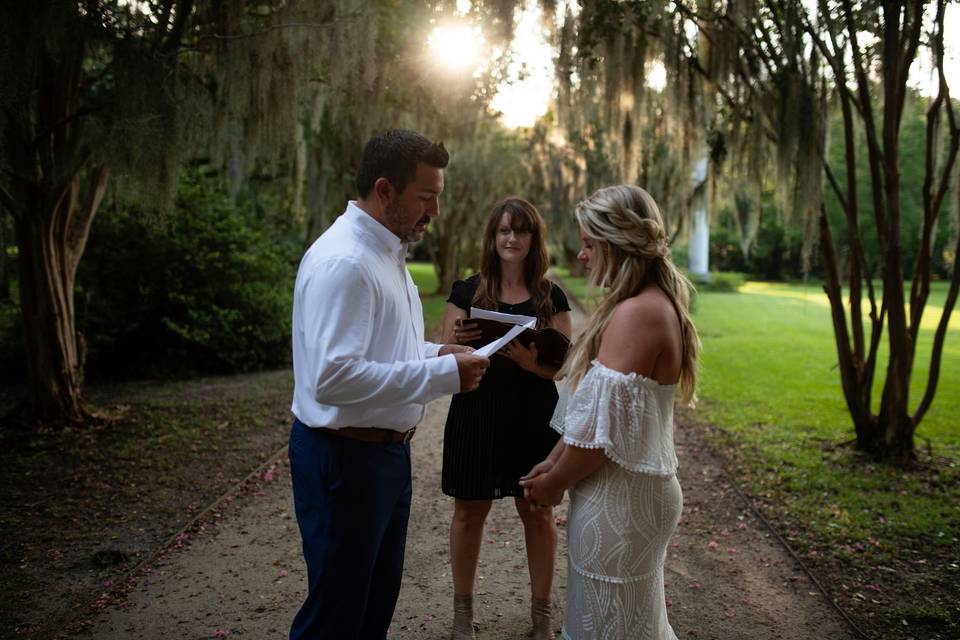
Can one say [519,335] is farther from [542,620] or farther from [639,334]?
[542,620]

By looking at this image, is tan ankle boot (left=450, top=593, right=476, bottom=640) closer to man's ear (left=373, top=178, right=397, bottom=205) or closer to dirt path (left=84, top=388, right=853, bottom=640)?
dirt path (left=84, top=388, right=853, bottom=640)

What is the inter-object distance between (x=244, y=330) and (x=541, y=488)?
883 centimetres

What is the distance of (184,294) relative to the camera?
982 cm

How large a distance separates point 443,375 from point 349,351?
308 millimetres

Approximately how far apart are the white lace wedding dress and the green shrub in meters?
8.28

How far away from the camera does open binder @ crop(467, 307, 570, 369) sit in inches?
110

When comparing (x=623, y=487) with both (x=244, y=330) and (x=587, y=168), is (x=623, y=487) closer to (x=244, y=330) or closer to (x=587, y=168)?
(x=244, y=330)

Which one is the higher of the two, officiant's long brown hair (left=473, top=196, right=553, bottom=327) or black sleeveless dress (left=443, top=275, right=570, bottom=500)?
officiant's long brown hair (left=473, top=196, right=553, bottom=327)

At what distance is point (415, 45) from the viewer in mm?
9109

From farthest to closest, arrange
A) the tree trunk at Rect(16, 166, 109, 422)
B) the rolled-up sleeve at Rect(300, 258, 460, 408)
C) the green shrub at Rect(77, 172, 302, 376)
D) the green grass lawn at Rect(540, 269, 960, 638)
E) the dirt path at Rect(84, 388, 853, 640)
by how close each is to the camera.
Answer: the green shrub at Rect(77, 172, 302, 376) < the tree trunk at Rect(16, 166, 109, 422) < the green grass lawn at Rect(540, 269, 960, 638) < the dirt path at Rect(84, 388, 853, 640) < the rolled-up sleeve at Rect(300, 258, 460, 408)

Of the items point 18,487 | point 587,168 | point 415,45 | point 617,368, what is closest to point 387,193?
point 617,368

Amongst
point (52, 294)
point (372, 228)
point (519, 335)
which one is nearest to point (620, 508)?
point (519, 335)

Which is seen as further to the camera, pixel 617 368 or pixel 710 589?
pixel 710 589

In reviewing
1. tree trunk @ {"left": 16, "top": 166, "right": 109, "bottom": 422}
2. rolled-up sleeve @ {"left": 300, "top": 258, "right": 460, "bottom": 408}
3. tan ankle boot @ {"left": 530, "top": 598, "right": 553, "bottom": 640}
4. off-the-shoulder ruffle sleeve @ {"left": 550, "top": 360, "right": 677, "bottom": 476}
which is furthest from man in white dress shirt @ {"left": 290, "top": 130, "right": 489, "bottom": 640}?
tree trunk @ {"left": 16, "top": 166, "right": 109, "bottom": 422}
